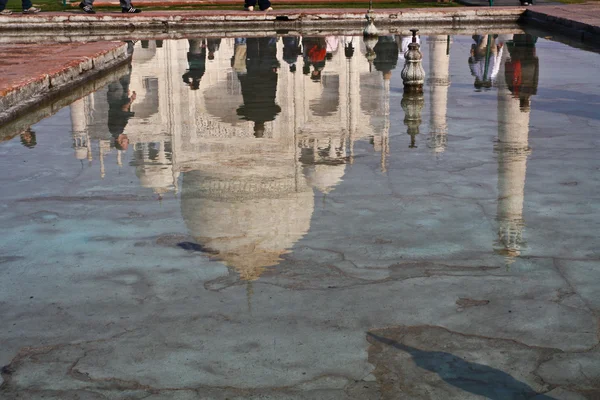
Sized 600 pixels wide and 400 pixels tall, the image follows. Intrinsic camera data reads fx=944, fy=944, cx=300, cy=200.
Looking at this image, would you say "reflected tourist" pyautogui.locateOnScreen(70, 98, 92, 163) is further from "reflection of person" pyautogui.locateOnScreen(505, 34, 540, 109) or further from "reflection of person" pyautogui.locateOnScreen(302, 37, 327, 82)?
"reflection of person" pyautogui.locateOnScreen(505, 34, 540, 109)

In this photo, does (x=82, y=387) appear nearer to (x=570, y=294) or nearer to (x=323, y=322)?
(x=323, y=322)

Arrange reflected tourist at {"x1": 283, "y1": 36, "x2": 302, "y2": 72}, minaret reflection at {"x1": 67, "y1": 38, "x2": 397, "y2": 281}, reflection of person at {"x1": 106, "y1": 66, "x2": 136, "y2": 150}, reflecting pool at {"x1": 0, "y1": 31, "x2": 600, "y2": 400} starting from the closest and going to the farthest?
reflecting pool at {"x1": 0, "y1": 31, "x2": 600, "y2": 400}, minaret reflection at {"x1": 67, "y1": 38, "x2": 397, "y2": 281}, reflection of person at {"x1": 106, "y1": 66, "x2": 136, "y2": 150}, reflected tourist at {"x1": 283, "y1": 36, "x2": 302, "y2": 72}

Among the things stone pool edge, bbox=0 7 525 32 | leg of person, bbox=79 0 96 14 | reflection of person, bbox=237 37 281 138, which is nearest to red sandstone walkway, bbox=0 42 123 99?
reflection of person, bbox=237 37 281 138

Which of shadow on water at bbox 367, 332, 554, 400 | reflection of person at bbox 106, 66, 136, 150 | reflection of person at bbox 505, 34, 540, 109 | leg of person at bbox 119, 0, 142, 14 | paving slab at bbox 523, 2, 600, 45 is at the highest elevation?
leg of person at bbox 119, 0, 142, 14

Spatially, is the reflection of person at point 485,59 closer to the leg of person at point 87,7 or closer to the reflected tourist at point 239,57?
the reflected tourist at point 239,57

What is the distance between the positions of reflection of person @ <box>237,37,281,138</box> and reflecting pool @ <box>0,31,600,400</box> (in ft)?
0.23

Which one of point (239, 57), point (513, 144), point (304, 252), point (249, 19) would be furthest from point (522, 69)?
point (249, 19)

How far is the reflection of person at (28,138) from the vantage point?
258 inches

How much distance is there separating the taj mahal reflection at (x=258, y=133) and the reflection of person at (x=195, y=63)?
30 millimetres

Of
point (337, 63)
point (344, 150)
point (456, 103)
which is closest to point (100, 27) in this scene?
point (337, 63)

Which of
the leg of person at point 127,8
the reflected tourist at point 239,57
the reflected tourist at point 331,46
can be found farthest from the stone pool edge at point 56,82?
the leg of person at point 127,8

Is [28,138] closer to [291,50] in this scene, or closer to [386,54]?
[386,54]

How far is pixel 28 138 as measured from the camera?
6820mm

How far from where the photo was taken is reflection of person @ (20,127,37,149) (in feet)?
21.5
